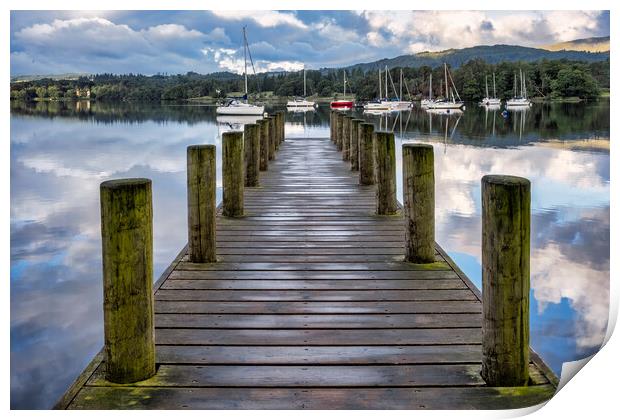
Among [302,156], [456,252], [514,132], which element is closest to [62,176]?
[302,156]

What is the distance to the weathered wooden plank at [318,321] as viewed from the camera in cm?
423

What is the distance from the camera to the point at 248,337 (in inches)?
159

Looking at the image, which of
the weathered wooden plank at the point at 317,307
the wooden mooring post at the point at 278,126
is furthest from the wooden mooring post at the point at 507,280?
the wooden mooring post at the point at 278,126

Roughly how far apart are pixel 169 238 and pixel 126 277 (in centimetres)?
853

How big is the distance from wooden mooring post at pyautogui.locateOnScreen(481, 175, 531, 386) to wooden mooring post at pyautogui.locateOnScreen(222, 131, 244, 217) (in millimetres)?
4575

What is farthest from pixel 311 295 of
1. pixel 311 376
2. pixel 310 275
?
pixel 311 376

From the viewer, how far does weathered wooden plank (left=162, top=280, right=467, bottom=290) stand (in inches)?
200

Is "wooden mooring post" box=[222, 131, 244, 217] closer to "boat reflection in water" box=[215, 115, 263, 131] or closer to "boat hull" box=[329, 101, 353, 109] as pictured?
"boat reflection in water" box=[215, 115, 263, 131]

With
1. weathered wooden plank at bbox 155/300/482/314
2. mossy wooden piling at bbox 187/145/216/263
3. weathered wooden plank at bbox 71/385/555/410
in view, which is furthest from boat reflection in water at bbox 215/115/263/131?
weathered wooden plank at bbox 71/385/555/410

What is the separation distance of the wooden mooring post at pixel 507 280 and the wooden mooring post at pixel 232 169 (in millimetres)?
4575

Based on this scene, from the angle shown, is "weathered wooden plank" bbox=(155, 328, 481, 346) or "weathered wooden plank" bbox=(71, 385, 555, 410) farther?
"weathered wooden plank" bbox=(155, 328, 481, 346)

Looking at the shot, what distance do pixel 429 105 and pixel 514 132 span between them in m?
43.0

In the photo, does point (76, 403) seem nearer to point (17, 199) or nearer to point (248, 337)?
point (248, 337)

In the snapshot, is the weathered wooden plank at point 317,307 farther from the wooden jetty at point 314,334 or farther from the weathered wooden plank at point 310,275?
the weathered wooden plank at point 310,275
